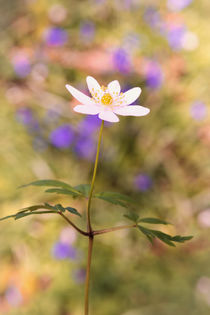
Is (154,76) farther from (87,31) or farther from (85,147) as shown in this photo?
(87,31)

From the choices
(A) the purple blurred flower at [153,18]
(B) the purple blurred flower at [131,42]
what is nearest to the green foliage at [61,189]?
(B) the purple blurred flower at [131,42]

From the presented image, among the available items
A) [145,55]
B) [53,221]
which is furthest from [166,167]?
[145,55]

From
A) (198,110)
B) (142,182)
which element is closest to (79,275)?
(142,182)

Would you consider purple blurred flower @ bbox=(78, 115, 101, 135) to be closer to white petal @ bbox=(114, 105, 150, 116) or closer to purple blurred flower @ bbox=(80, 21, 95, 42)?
purple blurred flower @ bbox=(80, 21, 95, 42)

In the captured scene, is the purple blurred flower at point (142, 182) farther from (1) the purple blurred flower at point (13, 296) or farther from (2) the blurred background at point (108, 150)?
(1) the purple blurred flower at point (13, 296)

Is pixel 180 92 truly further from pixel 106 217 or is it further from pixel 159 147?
pixel 106 217

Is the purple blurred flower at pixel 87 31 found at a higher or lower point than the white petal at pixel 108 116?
higher

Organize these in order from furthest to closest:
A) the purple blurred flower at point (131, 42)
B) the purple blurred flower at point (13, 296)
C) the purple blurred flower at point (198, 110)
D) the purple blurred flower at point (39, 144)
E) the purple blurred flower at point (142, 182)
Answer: the purple blurred flower at point (131, 42) → the purple blurred flower at point (198, 110) → the purple blurred flower at point (39, 144) → the purple blurred flower at point (142, 182) → the purple blurred flower at point (13, 296)
